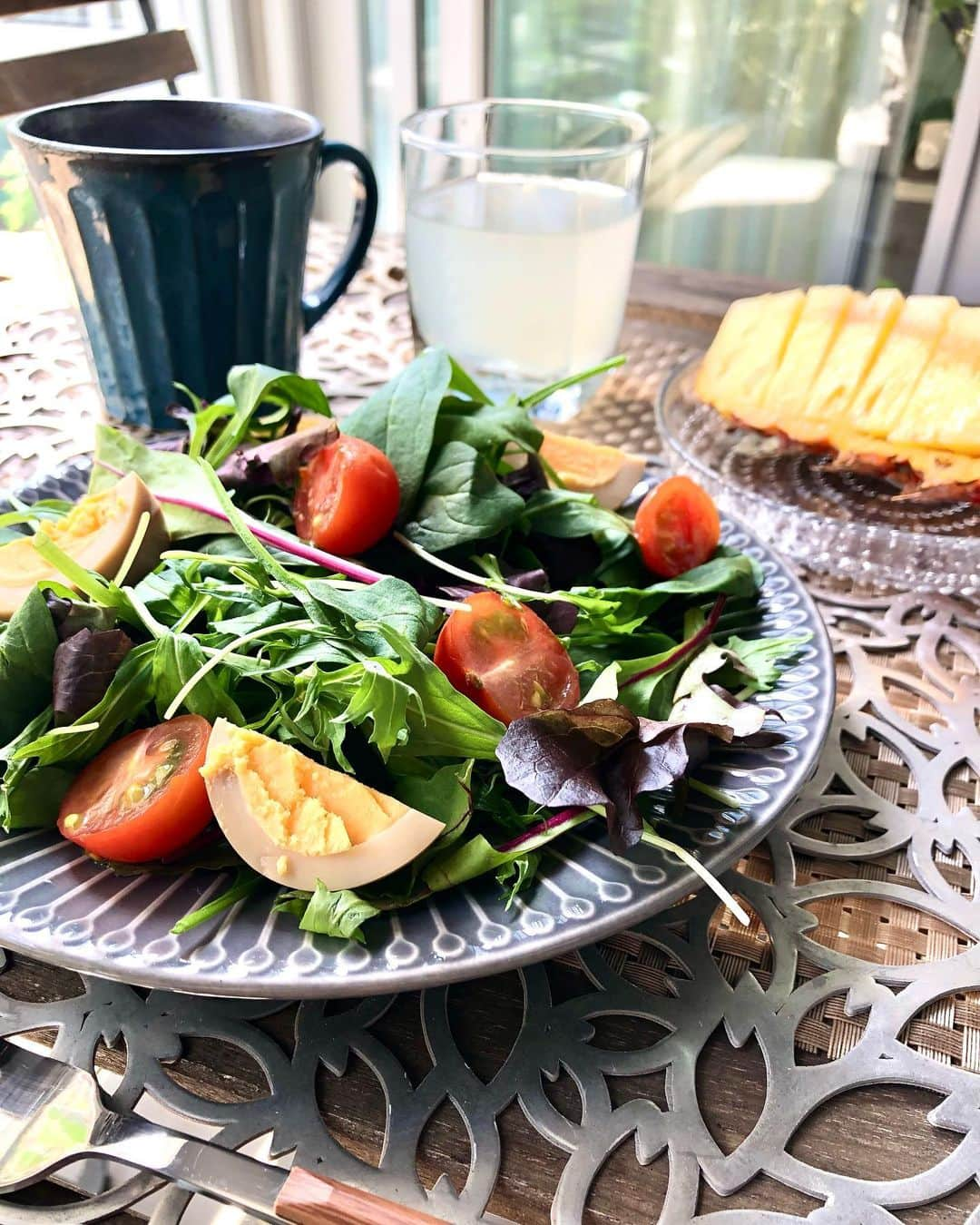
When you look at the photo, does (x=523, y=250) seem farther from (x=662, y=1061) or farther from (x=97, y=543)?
(x=662, y=1061)

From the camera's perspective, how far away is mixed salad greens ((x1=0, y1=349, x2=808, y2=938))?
0.41m

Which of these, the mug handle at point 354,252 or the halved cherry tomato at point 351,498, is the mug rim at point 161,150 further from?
the halved cherry tomato at point 351,498

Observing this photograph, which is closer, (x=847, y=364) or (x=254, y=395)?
(x=254, y=395)

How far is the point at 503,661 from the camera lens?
0.46m

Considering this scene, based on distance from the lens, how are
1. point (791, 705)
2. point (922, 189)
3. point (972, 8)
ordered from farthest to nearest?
point (922, 189), point (972, 8), point (791, 705)

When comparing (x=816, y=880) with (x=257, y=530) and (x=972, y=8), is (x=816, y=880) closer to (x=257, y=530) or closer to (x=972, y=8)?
(x=257, y=530)

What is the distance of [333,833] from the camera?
1.27 feet

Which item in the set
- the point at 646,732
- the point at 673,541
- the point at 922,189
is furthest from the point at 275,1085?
the point at 922,189

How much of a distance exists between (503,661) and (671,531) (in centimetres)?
17

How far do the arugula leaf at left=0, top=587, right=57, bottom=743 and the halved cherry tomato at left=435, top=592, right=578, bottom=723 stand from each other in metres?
0.17

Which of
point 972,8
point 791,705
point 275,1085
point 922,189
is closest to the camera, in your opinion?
point 275,1085

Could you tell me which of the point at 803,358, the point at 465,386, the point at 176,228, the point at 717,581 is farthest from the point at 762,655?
the point at 176,228

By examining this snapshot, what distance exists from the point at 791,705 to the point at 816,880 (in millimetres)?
80

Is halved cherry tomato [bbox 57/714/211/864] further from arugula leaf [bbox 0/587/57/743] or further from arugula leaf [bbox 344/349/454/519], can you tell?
arugula leaf [bbox 344/349/454/519]
